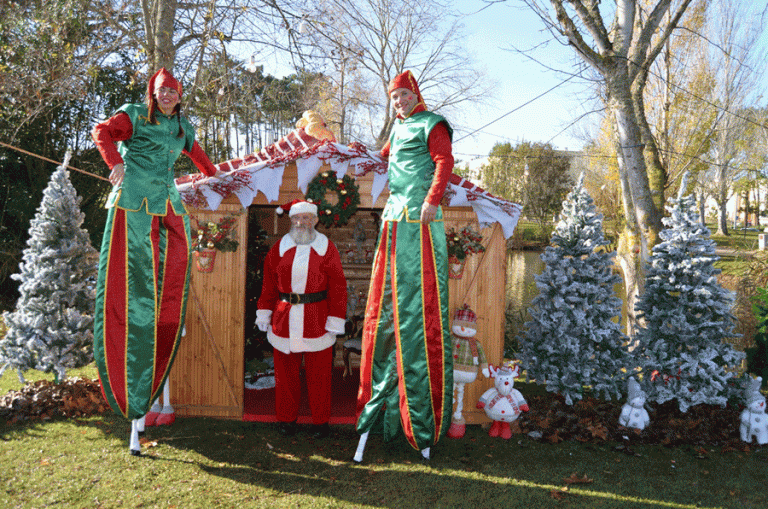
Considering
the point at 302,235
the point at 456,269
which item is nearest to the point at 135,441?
the point at 302,235

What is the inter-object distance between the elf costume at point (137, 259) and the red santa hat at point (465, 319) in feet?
7.57

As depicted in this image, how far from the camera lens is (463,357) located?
4410 millimetres

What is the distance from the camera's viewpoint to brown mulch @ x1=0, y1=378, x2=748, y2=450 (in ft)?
14.9

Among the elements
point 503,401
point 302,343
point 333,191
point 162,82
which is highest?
point 162,82

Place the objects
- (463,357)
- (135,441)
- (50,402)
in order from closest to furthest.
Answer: (135,441) → (463,357) → (50,402)

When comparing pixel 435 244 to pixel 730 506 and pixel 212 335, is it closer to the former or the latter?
pixel 212 335

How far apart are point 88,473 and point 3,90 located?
6017 millimetres

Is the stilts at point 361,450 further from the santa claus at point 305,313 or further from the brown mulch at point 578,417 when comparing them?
the brown mulch at point 578,417

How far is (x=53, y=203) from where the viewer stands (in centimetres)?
515

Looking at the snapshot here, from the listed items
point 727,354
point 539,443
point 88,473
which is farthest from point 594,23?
point 88,473

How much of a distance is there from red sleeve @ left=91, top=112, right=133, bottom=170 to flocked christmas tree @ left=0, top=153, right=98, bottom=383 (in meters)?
1.74

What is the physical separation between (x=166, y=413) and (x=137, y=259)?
1581 millimetres

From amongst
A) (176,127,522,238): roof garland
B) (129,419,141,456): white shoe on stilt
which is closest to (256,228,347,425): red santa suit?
(176,127,522,238): roof garland

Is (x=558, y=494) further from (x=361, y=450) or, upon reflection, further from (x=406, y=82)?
(x=406, y=82)
